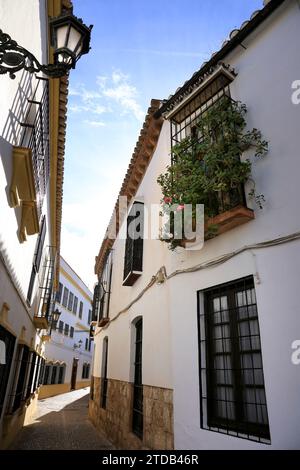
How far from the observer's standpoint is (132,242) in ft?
24.4

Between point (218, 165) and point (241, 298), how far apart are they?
167 cm

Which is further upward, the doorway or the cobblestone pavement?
the doorway

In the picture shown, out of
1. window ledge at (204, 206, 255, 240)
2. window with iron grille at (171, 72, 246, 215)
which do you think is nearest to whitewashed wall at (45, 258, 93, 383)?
window with iron grille at (171, 72, 246, 215)

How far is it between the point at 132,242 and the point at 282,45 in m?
4.74

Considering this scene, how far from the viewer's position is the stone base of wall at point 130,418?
448cm

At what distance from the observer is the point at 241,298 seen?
3.74m

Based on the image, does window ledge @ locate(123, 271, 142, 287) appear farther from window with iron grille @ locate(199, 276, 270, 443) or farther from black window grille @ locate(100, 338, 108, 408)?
black window grille @ locate(100, 338, 108, 408)

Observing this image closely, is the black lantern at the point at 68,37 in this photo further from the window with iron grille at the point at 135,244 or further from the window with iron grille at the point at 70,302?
the window with iron grille at the point at 70,302

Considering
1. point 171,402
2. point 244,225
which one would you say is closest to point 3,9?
point 244,225

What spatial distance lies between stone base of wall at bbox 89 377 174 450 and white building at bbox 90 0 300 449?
3cm

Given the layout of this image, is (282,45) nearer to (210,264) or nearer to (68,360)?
(210,264)

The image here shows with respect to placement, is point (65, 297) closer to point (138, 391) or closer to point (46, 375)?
point (46, 375)

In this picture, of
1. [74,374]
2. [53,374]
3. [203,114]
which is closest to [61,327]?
[53,374]

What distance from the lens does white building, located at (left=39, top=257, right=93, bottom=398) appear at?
19688 mm
